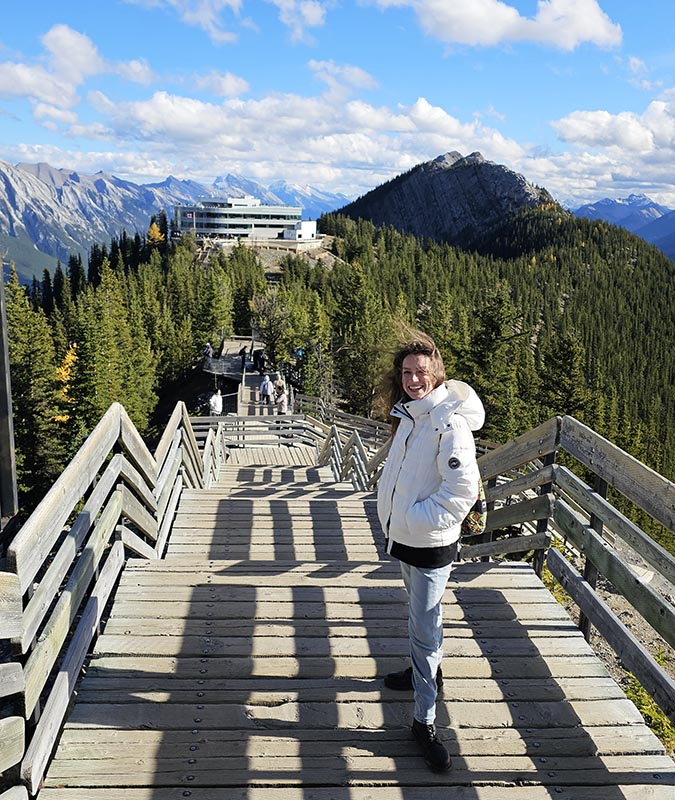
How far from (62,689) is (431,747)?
66.3 inches

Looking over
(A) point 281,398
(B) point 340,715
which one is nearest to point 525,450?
(B) point 340,715

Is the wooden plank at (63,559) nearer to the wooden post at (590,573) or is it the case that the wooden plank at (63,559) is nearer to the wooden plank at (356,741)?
the wooden plank at (356,741)

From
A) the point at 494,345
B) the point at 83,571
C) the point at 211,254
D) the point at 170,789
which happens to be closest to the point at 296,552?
the point at 83,571

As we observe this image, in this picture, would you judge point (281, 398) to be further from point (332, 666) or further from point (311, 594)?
point (332, 666)

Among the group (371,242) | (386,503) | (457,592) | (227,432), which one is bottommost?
(227,432)

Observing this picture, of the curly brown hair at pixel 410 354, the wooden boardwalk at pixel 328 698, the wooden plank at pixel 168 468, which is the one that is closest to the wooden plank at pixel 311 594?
the wooden boardwalk at pixel 328 698

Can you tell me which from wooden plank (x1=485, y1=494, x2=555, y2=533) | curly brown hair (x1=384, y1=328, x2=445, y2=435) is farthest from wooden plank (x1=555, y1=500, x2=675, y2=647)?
curly brown hair (x1=384, y1=328, x2=445, y2=435)

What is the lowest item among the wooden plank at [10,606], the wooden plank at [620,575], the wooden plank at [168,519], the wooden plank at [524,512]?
the wooden plank at [168,519]

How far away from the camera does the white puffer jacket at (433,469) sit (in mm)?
3047

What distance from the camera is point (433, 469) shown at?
3135mm

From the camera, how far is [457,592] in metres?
4.62

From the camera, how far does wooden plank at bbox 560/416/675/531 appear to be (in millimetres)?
3219

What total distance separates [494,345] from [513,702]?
38564 millimetres

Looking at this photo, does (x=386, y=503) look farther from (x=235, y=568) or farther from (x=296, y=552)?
(x=296, y=552)
